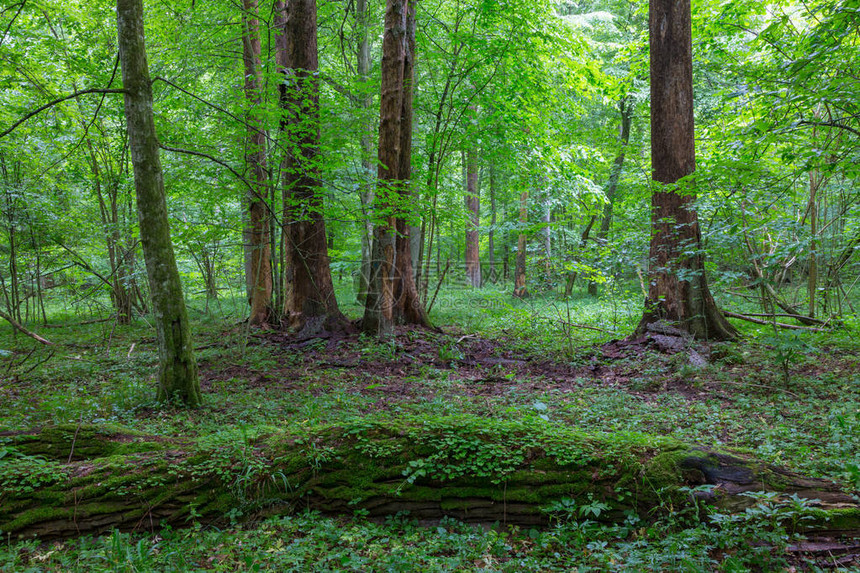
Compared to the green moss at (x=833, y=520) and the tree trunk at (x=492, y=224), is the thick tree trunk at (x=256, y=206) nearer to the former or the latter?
the green moss at (x=833, y=520)

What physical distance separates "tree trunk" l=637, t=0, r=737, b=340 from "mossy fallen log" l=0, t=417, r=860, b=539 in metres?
4.78

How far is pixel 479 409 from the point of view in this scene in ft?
15.9

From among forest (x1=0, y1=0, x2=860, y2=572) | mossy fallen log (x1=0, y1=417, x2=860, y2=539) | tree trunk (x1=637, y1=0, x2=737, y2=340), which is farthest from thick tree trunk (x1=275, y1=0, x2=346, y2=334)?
tree trunk (x1=637, y1=0, x2=737, y2=340)

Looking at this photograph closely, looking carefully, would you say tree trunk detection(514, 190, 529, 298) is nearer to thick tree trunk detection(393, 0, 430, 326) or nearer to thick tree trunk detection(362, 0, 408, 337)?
thick tree trunk detection(393, 0, 430, 326)

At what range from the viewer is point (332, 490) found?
2973 millimetres

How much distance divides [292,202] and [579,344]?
17.6ft

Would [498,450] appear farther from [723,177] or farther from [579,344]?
[579,344]

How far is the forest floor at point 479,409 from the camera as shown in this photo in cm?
238

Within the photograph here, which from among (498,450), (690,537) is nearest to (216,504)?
(498,450)

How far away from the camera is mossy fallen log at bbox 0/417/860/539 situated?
8.88 ft

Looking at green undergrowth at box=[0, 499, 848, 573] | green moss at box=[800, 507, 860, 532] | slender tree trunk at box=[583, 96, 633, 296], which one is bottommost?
green undergrowth at box=[0, 499, 848, 573]

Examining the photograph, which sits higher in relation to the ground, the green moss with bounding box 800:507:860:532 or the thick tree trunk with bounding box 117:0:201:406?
the thick tree trunk with bounding box 117:0:201:406

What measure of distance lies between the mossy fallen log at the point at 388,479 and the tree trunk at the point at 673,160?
188 inches

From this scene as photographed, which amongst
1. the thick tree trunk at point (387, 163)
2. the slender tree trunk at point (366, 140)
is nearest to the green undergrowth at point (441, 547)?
the slender tree trunk at point (366, 140)
